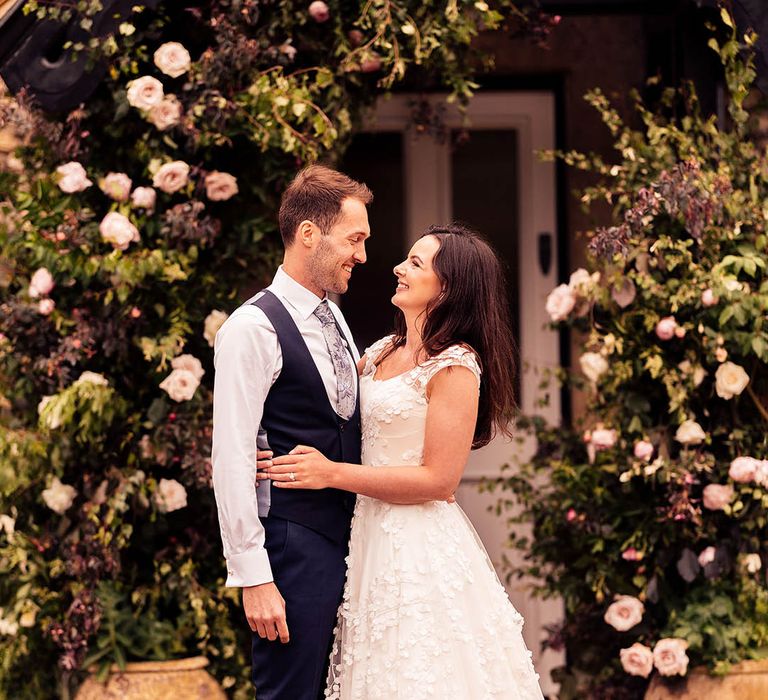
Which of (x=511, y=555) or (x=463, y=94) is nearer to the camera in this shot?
(x=463, y=94)

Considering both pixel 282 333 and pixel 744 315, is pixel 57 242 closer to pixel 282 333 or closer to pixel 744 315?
pixel 282 333

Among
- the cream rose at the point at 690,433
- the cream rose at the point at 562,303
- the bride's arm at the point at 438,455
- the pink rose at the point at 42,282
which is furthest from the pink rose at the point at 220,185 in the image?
the cream rose at the point at 690,433

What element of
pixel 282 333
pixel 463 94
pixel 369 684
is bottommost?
pixel 369 684

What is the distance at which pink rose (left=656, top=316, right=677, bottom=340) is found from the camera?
4.29 m

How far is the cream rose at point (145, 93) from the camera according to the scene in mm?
4273

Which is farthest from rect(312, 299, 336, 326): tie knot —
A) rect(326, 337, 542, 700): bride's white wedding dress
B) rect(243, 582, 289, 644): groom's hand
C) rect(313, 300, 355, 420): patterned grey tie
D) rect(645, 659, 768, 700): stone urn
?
rect(645, 659, 768, 700): stone urn

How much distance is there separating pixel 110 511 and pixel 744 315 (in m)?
2.39

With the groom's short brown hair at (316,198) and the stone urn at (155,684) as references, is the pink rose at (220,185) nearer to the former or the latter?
the groom's short brown hair at (316,198)

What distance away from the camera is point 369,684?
318 cm

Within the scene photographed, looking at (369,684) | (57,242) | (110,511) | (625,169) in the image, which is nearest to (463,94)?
(625,169)

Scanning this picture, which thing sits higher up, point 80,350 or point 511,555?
point 80,350

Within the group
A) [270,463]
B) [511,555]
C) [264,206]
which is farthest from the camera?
[511,555]

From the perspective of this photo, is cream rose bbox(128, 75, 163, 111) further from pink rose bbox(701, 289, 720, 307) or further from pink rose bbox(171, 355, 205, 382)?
pink rose bbox(701, 289, 720, 307)

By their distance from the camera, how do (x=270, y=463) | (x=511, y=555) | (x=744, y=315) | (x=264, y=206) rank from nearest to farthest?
(x=270, y=463) < (x=744, y=315) < (x=264, y=206) < (x=511, y=555)
